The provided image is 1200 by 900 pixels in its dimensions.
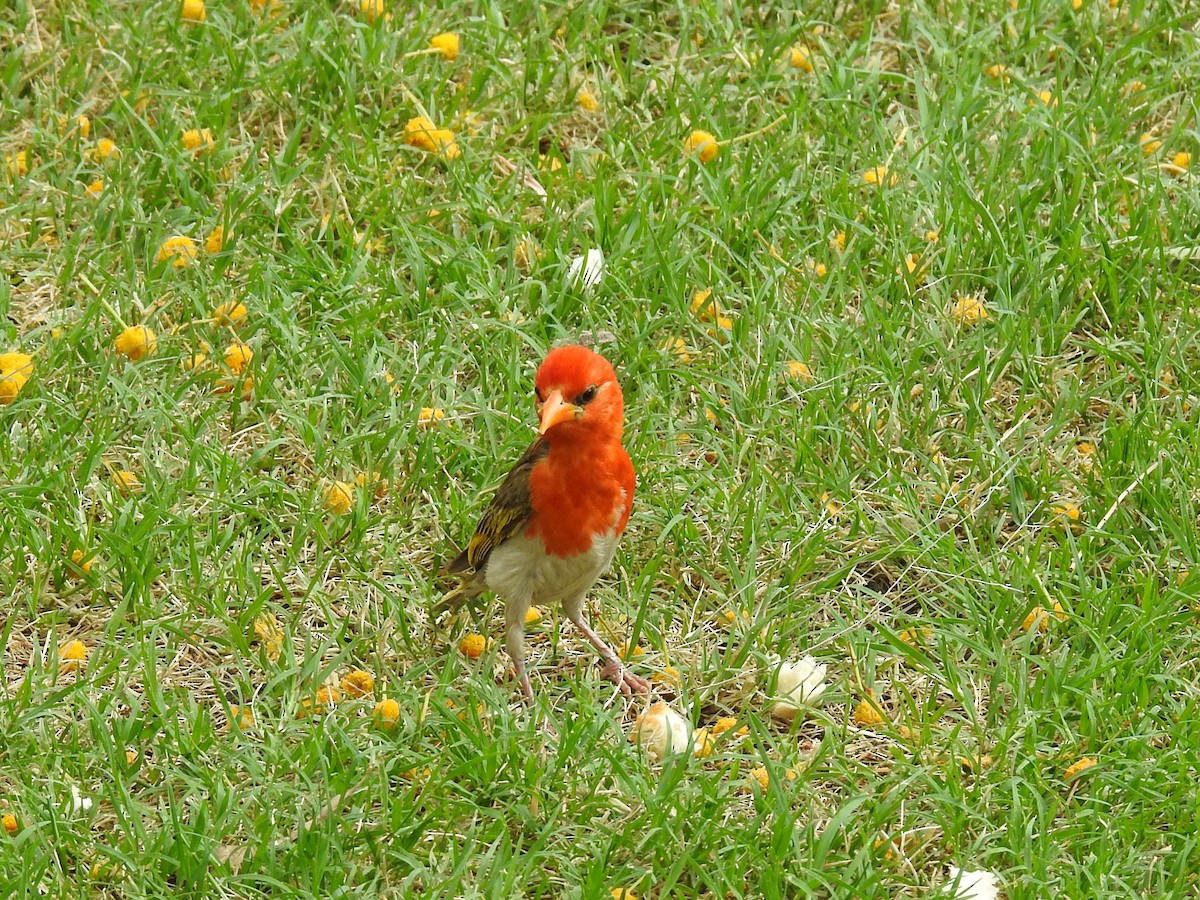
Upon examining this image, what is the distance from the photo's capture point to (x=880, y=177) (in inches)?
223

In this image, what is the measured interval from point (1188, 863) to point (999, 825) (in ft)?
1.36

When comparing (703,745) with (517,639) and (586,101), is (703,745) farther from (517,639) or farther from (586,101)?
(586,101)

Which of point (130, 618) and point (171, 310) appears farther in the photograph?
point (171, 310)

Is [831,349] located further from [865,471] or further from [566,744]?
[566,744]

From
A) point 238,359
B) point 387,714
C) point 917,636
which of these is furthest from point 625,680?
point 238,359

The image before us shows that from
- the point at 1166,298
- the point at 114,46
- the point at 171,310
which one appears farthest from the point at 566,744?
the point at 114,46

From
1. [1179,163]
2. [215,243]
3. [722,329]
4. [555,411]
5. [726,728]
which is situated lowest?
[726,728]

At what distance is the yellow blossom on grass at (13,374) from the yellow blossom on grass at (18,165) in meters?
0.96

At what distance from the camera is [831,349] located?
509 cm

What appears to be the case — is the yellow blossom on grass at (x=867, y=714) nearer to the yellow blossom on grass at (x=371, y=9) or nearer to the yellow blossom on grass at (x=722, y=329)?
the yellow blossom on grass at (x=722, y=329)

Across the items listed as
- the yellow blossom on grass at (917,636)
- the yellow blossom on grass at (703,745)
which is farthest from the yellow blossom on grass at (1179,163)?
the yellow blossom on grass at (703,745)

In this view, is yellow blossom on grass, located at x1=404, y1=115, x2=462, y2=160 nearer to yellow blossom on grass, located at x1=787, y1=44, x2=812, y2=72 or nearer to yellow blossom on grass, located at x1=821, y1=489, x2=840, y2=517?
yellow blossom on grass, located at x1=787, y1=44, x2=812, y2=72

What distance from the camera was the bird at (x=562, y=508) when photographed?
4.00m

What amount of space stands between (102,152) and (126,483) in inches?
60.9
